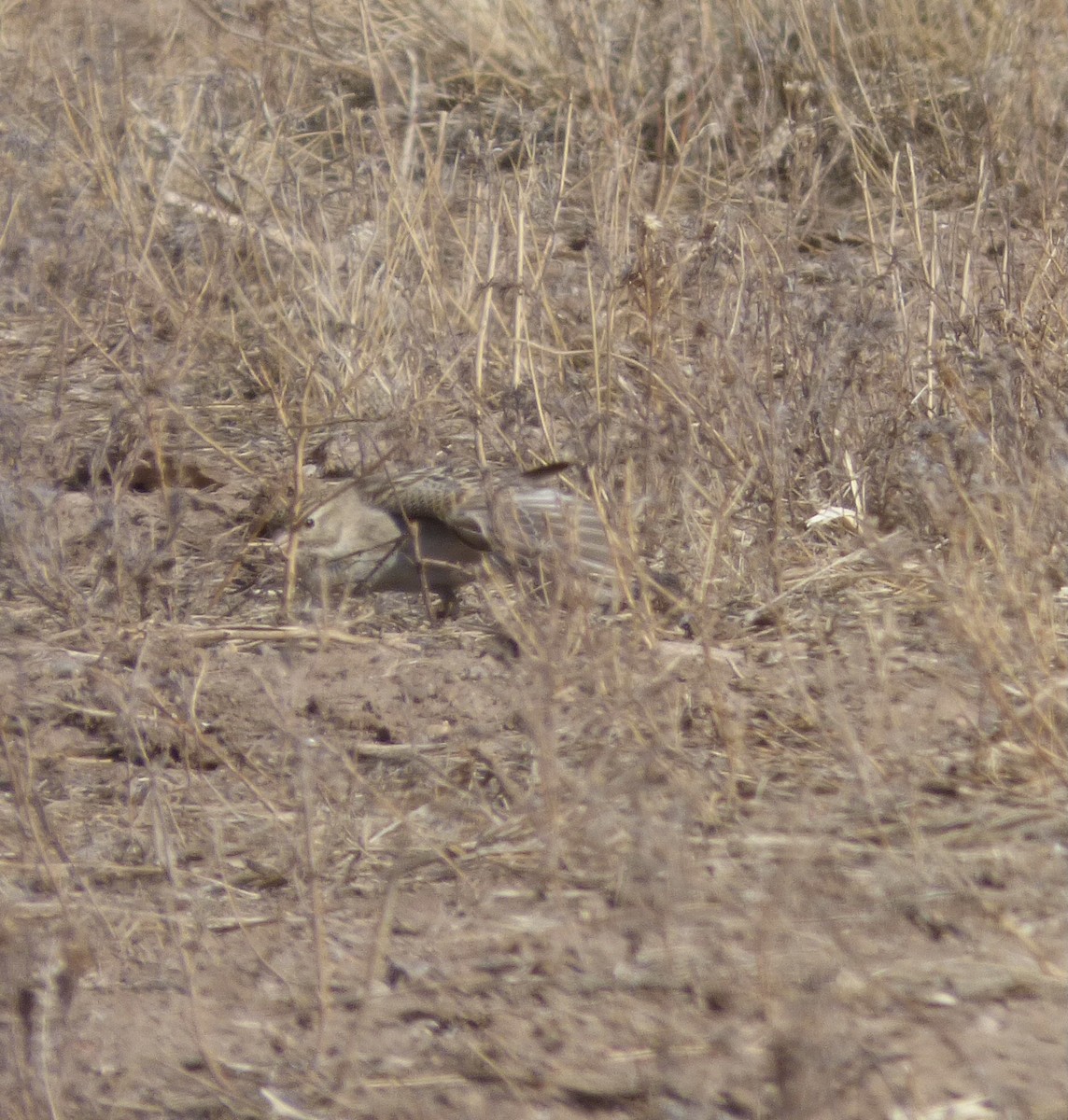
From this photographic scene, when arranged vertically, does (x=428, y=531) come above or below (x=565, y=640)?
below

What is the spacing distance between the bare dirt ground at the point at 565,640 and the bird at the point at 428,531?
113 mm

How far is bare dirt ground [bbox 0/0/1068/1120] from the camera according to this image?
2.71 meters

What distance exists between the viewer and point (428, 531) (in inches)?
185

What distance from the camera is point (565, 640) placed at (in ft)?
11.9

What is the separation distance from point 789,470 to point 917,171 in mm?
3120

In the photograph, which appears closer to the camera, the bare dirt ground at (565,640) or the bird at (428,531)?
the bare dirt ground at (565,640)

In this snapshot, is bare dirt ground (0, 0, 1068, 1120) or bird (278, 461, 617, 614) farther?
bird (278, 461, 617, 614)

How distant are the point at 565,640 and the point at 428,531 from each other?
1.14 m

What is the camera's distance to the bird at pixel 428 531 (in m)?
4.38

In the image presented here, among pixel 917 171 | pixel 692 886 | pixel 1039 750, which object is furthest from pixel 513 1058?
pixel 917 171

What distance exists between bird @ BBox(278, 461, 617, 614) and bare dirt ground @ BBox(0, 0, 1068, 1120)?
0.37 feet

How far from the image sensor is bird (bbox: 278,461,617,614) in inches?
172

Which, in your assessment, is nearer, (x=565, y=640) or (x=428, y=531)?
(x=565, y=640)

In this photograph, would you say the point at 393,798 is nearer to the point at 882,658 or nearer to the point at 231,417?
the point at 882,658
